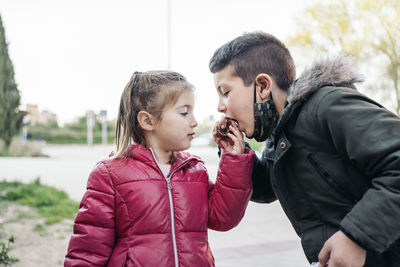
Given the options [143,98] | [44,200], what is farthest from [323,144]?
[44,200]

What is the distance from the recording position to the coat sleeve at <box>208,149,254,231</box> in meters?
1.78

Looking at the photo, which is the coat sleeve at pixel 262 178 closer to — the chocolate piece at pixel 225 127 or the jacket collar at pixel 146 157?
the chocolate piece at pixel 225 127

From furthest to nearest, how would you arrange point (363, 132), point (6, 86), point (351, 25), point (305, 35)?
point (305, 35), point (351, 25), point (6, 86), point (363, 132)

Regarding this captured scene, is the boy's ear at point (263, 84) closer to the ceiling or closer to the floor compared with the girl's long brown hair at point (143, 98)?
closer to the ceiling

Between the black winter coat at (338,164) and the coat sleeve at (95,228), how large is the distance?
69cm

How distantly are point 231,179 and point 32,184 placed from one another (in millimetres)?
6919

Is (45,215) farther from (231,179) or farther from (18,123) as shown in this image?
(18,123)

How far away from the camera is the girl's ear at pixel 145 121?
1.93 m

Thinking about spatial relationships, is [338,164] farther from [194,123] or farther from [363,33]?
[363,33]

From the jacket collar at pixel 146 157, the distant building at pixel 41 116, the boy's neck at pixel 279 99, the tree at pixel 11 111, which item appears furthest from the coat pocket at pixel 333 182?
the distant building at pixel 41 116

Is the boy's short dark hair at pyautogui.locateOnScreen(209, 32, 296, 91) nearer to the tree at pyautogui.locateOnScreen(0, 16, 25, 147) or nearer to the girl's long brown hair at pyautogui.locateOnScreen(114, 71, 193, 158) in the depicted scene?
the girl's long brown hair at pyautogui.locateOnScreen(114, 71, 193, 158)

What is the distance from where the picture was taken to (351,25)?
43.4 ft

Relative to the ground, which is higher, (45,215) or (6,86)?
(6,86)

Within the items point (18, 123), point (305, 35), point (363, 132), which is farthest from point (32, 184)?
point (305, 35)
